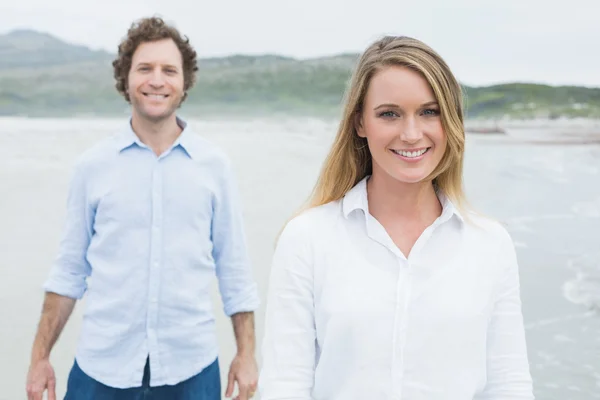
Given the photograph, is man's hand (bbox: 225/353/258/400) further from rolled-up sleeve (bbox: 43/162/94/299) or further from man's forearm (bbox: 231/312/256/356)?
rolled-up sleeve (bbox: 43/162/94/299)

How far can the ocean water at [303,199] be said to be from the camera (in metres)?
2.28

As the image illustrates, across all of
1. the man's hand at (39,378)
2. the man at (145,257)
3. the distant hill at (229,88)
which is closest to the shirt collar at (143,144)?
the man at (145,257)

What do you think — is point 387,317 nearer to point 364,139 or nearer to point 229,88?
point 364,139

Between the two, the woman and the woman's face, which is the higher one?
the woman's face

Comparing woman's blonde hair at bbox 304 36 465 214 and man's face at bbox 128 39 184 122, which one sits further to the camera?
man's face at bbox 128 39 184 122

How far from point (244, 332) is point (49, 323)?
13.6 inches

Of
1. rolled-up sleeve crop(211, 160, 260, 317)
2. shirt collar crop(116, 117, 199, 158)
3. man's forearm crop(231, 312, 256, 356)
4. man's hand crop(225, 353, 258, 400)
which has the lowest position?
man's hand crop(225, 353, 258, 400)

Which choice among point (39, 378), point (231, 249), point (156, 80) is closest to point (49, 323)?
point (39, 378)

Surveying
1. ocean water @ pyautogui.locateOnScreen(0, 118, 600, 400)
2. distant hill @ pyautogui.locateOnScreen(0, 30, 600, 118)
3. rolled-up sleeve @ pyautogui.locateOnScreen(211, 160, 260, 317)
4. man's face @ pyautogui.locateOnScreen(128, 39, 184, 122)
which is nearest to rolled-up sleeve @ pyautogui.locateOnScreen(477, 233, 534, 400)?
rolled-up sleeve @ pyautogui.locateOnScreen(211, 160, 260, 317)

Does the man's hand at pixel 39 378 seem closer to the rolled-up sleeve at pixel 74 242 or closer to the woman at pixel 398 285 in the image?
the rolled-up sleeve at pixel 74 242

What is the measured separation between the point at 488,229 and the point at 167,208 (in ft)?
1.96

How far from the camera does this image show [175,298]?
1.17 meters

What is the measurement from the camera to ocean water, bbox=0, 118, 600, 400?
2277mm

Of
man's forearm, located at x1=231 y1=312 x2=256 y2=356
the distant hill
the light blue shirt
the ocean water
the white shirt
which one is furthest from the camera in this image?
the distant hill
